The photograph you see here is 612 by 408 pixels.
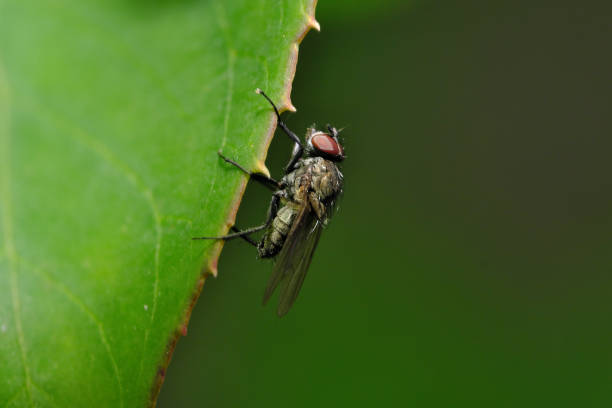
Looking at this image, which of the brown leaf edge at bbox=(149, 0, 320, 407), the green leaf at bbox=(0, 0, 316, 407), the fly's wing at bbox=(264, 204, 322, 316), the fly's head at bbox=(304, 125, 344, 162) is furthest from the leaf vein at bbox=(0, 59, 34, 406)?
the fly's head at bbox=(304, 125, 344, 162)

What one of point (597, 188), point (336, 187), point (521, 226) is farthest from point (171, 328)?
point (597, 188)

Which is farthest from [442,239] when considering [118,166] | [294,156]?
[118,166]

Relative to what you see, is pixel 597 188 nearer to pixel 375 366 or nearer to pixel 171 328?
pixel 375 366

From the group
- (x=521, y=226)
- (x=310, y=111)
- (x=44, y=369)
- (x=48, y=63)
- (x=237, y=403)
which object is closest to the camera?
(x=44, y=369)

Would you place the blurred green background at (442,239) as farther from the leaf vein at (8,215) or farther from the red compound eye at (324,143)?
the leaf vein at (8,215)

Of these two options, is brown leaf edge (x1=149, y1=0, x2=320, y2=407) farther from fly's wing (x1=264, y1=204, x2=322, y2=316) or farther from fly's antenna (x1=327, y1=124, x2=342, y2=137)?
fly's antenna (x1=327, y1=124, x2=342, y2=137)

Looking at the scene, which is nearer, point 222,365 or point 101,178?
point 101,178

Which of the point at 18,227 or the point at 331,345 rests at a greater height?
the point at 18,227

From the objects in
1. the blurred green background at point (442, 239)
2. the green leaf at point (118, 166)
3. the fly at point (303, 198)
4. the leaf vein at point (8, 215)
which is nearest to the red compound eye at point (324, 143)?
the fly at point (303, 198)

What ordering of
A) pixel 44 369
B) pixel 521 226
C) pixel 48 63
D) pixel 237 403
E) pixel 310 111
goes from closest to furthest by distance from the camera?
pixel 44 369 → pixel 48 63 → pixel 310 111 → pixel 237 403 → pixel 521 226
